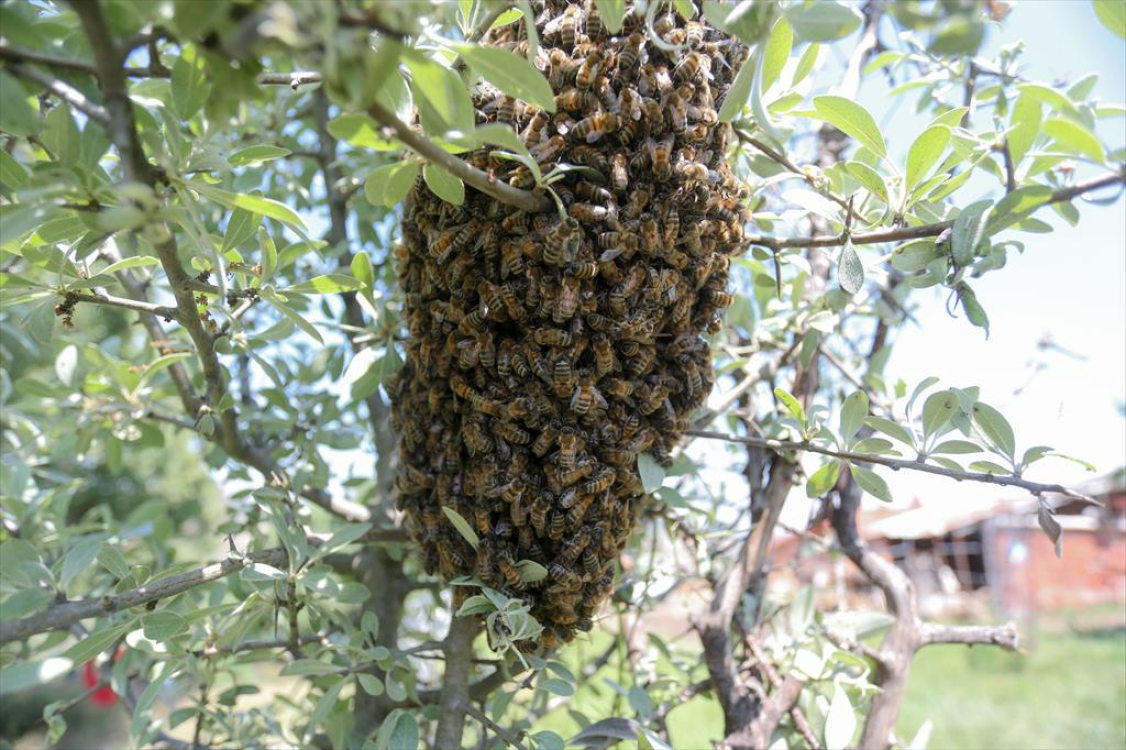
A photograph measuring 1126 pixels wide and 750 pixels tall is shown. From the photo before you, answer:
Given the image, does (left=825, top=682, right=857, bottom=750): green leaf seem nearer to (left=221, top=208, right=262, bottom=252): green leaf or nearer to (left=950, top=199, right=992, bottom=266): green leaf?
(left=950, top=199, right=992, bottom=266): green leaf

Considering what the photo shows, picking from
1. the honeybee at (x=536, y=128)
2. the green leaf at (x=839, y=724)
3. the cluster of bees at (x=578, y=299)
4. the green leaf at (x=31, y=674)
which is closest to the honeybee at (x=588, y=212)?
the cluster of bees at (x=578, y=299)

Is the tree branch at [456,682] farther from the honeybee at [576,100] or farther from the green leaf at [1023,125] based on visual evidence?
the green leaf at [1023,125]

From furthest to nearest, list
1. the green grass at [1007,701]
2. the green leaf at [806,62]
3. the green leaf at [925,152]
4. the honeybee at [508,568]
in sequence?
the green grass at [1007,701]
the green leaf at [806,62]
the honeybee at [508,568]
the green leaf at [925,152]

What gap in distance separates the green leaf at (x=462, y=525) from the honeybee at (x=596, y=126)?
59 cm

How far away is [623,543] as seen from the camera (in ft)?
4.17

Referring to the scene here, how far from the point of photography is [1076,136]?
2.59 ft

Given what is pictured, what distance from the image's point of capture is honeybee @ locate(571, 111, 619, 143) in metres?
1.09

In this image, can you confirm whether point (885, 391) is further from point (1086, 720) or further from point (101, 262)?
point (1086, 720)

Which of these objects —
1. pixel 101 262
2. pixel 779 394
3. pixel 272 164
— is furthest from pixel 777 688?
pixel 272 164

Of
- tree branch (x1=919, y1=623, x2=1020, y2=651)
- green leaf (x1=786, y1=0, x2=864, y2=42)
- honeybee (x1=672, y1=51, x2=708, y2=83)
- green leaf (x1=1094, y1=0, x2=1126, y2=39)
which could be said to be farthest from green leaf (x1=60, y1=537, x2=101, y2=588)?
tree branch (x1=919, y1=623, x2=1020, y2=651)

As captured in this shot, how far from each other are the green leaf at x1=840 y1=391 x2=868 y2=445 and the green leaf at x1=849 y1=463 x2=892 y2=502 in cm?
5

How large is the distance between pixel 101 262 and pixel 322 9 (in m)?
0.99

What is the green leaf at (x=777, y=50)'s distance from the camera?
3.46 ft

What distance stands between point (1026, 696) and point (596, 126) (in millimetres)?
8072
